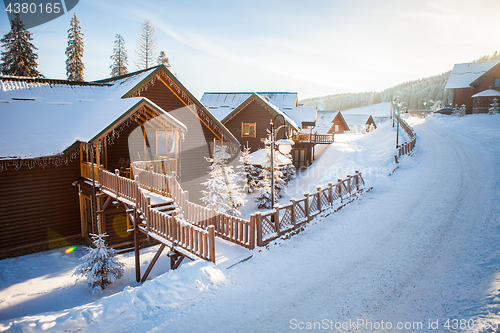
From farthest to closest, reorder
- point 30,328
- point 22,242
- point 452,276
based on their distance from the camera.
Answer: point 22,242, point 452,276, point 30,328

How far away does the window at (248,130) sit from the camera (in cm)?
2989

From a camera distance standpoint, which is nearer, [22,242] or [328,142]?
[22,242]

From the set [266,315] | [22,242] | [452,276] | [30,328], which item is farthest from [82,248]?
[452,276]

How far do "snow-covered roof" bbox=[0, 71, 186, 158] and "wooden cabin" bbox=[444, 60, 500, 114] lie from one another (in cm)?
5214

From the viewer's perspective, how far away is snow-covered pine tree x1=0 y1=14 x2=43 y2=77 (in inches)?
1134

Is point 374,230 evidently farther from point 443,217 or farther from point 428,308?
point 428,308

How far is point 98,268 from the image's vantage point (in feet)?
34.2

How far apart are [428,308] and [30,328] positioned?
9113 mm

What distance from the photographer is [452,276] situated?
802cm

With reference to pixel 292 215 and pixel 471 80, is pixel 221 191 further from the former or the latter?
pixel 471 80

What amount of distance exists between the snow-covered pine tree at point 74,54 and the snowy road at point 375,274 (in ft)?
121

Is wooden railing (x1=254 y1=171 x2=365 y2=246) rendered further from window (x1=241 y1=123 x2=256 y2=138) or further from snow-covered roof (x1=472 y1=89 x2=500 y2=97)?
snow-covered roof (x1=472 y1=89 x2=500 y2=97)

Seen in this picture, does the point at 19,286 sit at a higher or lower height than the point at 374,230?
lower

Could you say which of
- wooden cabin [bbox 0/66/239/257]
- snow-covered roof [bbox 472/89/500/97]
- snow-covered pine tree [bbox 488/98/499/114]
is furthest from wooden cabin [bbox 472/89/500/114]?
wooden cabin [bbox 0/66/239/257]
